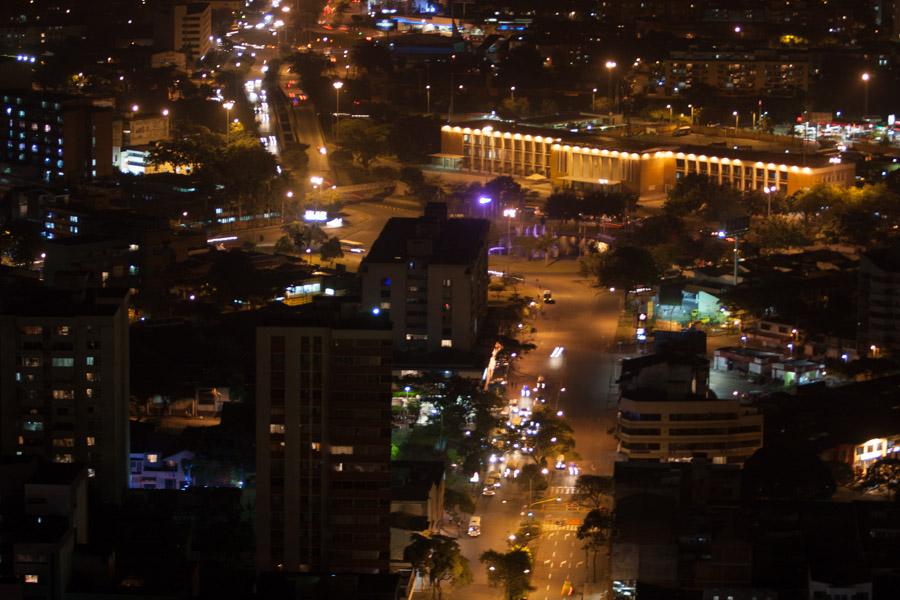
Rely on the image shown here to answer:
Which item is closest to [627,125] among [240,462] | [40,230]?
[40,230]

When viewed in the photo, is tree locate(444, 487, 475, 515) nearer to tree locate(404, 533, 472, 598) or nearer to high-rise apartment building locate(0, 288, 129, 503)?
tree locate(404, 533, 472, 598)

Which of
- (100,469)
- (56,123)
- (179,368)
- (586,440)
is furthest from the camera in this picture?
(56,123)

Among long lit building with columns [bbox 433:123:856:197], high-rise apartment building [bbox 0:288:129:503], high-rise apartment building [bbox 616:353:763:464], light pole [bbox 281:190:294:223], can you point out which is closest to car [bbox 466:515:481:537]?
high-rise apartment building [bbox 616:353:763:464]

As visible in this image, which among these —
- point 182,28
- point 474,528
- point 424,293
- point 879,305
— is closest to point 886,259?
point 879,305

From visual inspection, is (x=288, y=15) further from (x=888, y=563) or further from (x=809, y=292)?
(x=888, y=563)

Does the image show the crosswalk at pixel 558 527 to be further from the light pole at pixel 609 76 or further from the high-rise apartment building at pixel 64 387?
the light pole at pixel 609 76

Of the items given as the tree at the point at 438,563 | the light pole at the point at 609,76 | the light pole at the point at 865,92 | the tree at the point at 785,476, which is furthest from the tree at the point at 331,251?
the light pole at the point at 865,92

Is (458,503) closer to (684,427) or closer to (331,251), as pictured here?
(684,427)
